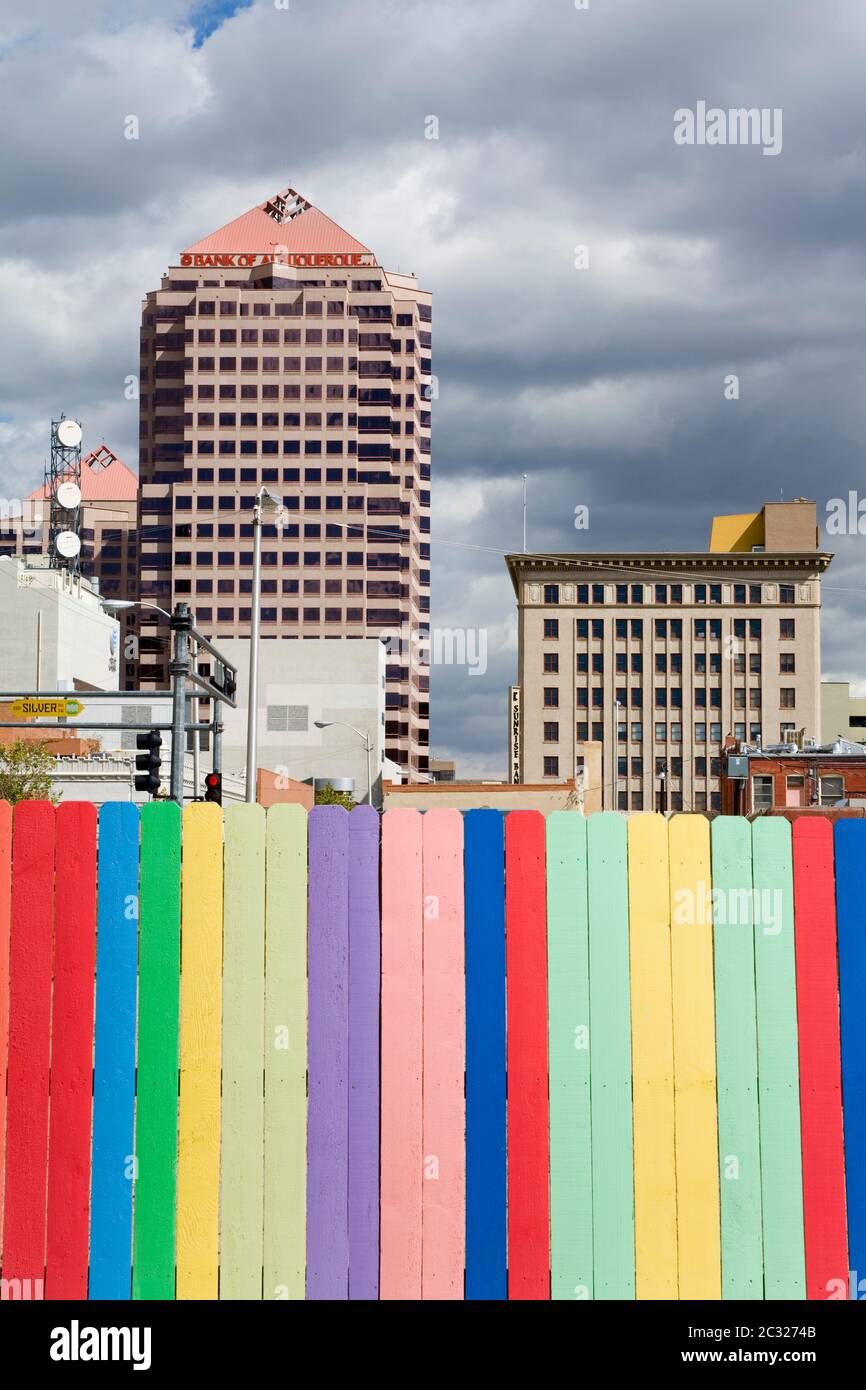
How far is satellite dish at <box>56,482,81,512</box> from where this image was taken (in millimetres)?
79438

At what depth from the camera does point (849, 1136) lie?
7016mm

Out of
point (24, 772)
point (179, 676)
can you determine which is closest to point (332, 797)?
point (24, 772)

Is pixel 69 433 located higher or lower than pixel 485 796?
higher

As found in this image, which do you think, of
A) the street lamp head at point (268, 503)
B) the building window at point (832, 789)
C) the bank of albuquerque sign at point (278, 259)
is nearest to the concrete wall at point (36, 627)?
the building window at point (832, 789)

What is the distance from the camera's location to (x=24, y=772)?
168 feet

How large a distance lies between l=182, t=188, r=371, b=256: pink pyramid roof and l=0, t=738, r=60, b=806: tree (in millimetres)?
101307

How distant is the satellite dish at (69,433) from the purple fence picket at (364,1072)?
7657 cm

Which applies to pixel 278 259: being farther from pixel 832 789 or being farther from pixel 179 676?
pixel 179 676

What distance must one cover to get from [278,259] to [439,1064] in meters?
142

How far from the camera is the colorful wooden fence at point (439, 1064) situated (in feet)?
23.1

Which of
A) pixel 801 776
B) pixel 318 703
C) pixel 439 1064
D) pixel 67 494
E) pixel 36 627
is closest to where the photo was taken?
pixel 439 1064

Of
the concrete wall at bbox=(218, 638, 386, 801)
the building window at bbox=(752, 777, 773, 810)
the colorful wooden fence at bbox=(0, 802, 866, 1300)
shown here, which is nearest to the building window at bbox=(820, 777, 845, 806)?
the building window at bbox=(752, 777, 773, 810)

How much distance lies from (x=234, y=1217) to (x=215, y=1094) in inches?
24.1
